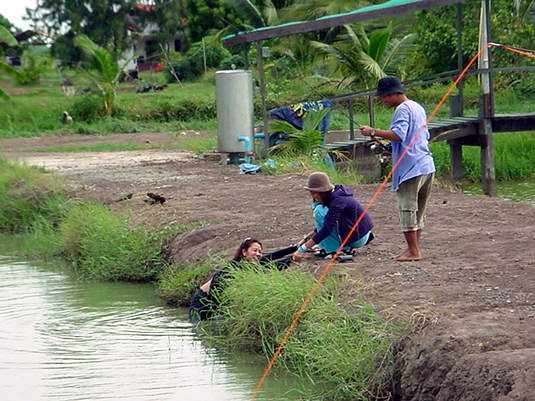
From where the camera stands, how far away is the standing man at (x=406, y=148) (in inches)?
350

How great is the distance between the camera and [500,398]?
5.96 meters

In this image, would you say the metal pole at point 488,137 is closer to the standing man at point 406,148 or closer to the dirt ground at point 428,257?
the dirt ground at point 428,257

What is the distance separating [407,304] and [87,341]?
3268 mm

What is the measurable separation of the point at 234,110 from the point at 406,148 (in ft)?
33.0

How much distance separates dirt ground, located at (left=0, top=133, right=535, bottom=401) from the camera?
6637mm

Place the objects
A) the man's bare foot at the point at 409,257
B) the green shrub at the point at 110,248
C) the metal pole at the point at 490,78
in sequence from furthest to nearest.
A: the metal pole at the point at 490,78
the green shrub at the point at 110,248
the man's bare foot at the point at 409,257

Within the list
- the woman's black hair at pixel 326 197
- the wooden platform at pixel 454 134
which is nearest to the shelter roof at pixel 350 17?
the wooden platform at pixel 454 134

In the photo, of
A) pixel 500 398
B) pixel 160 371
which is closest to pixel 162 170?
pixel 160 371

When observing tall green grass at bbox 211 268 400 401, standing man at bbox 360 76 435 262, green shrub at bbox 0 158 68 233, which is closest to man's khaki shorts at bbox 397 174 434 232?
standing man at bbox 360 76 435 262

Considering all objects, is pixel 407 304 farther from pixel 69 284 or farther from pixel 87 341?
pixel 69 284

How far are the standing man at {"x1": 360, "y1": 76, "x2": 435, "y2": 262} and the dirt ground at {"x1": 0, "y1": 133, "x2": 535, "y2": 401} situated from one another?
530mm

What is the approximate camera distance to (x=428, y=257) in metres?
9.57

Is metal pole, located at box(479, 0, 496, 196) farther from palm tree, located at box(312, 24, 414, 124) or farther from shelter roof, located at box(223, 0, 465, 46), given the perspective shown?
palm tree, located at box(312, 24, 414, 124)

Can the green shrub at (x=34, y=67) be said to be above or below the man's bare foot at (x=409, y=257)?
above
